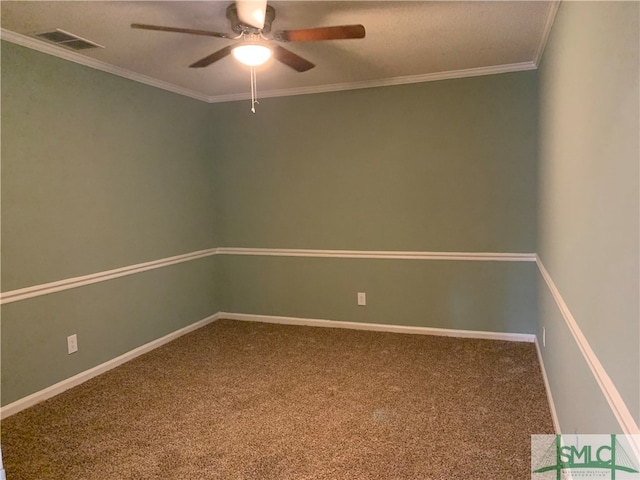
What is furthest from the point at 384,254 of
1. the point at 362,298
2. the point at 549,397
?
the point at 549,397

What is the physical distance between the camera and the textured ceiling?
2387mm

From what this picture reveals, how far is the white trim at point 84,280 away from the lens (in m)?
2.78

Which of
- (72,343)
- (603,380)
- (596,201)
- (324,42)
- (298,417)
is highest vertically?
(324,42)

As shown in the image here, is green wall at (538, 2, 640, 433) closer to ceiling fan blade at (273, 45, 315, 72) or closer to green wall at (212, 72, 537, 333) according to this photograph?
green wall at (212, 72, 537, 333)

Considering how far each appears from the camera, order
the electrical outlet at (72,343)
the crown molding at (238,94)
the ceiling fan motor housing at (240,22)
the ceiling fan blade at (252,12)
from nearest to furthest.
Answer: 1. the ceiling fan blade at (252,12)
2. the ceiling fan motor housing at (240,22)
3. the crown molding at (238,94)
4. the electrical outlet at (72,343)

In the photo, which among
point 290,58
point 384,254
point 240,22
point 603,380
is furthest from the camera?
point 384,254

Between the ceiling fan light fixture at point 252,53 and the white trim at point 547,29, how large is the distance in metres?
1.53

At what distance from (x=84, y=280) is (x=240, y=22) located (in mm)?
2133

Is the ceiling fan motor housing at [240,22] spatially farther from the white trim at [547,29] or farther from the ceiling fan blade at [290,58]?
the white trim at [547,29]

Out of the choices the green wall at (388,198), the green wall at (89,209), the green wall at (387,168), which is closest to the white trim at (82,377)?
the green wall at (89,209)

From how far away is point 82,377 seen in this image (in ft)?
10.6

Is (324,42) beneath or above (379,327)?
above

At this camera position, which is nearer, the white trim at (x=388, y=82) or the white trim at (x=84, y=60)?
the white trim at (x=84, y=60)

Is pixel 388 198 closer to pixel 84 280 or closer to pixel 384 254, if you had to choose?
pixel 384 254
